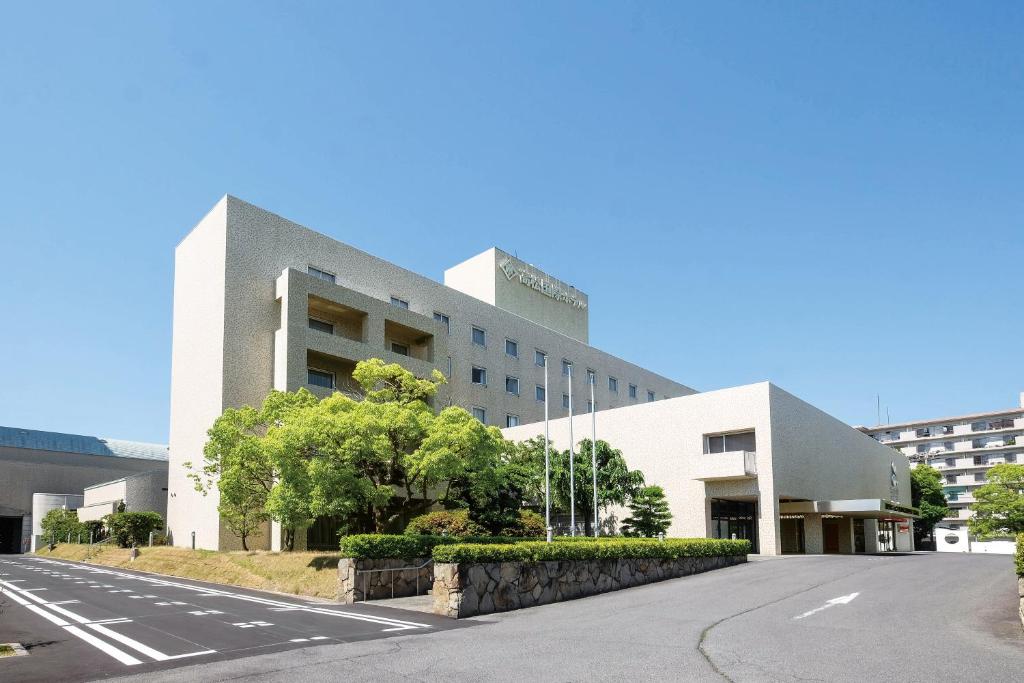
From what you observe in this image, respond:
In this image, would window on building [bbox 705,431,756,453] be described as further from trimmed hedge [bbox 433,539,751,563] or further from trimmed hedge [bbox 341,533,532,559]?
trimmed hedge [bbox 341,533,532,559]

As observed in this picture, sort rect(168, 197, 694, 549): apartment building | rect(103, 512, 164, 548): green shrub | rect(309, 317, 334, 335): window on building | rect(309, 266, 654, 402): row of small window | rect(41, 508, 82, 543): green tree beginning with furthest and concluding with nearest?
rect(41, 508, 82, 543): green tree < rect(103, 512, 164, 548): green shrub < rect(309, 266, 654, 402): row of small window < rect(309, 317, 334, 335): window on building < rect(168, 197, 694, 549): apartment building

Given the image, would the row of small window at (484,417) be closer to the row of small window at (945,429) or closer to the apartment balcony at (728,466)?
the apartment balcony at (728,466)

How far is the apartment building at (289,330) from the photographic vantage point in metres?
37.2

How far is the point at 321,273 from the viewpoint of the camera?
1661 inches

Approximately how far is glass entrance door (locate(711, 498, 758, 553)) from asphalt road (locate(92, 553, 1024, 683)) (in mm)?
21198

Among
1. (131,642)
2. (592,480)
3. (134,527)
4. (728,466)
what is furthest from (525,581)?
(134,527)

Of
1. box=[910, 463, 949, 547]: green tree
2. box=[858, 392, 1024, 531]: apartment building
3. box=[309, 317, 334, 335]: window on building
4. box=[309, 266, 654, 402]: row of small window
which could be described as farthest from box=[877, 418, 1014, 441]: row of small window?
box=[309, 317, 334, 335]: window on building

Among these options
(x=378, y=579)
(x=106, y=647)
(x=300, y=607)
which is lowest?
(x=300, y=607)

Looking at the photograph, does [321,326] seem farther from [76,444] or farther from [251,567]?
[76,444]

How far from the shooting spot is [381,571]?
73.2 ft

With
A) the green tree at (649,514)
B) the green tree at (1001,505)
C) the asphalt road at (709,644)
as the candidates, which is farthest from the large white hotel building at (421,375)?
the asphalt road at (709,644)

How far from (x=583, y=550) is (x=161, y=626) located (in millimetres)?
11086

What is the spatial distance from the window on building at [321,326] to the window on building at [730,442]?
21982 mm

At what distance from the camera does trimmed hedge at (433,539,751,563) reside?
60.1 ft
